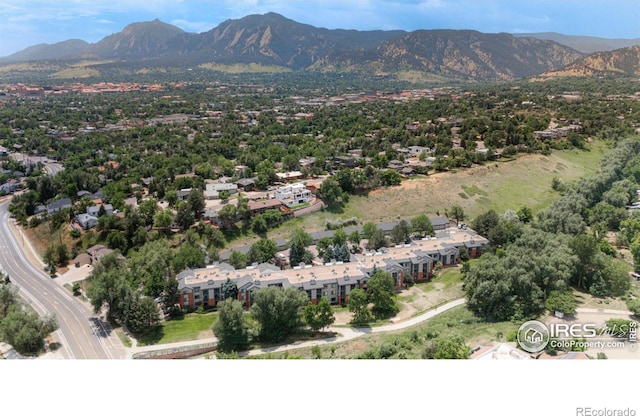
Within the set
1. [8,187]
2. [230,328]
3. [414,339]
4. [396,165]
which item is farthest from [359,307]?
[8,187]

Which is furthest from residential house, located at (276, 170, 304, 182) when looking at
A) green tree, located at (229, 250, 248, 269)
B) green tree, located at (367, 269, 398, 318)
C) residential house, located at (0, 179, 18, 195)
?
residential house, located at (0, 179, 18, 195)

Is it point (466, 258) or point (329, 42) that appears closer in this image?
point (466, 258)

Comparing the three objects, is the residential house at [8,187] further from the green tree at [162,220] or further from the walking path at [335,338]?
the walking path at [335,338]

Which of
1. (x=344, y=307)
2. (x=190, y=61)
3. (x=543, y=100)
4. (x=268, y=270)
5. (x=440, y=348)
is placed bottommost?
(x=344, y=307)

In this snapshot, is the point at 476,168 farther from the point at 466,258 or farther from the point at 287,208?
the point at 287,208

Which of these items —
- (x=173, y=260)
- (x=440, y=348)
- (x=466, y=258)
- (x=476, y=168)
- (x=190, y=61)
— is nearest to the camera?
(x=440, y=348)

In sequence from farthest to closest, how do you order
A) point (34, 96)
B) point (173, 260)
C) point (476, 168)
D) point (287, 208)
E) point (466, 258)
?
point (34, 96)
point (476, 168)
point (287, 208)
point (466, 258)
point (173, 260)

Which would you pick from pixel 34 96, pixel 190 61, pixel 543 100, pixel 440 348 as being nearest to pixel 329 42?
pixel 190 61
